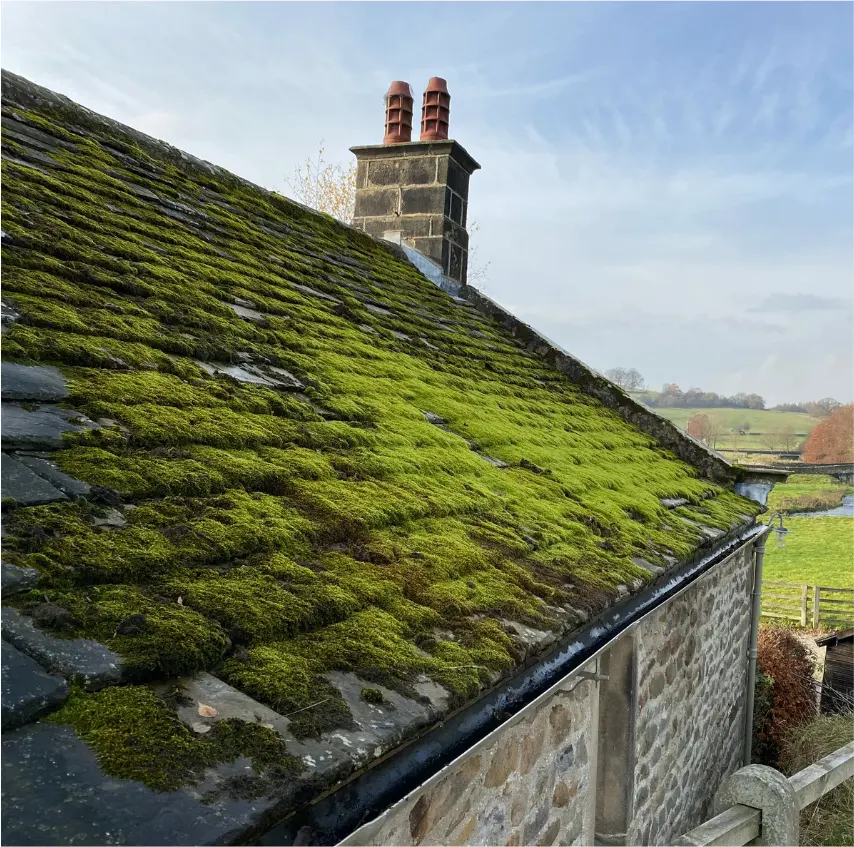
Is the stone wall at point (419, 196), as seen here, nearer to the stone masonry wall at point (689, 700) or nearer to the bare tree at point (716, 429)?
the stone masonry wall at point (689, 700)

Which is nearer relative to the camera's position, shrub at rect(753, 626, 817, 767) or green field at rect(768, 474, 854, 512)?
shrub at rect(753, 626, 817, 767)

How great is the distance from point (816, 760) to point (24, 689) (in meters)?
9.27

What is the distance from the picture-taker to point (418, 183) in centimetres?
807

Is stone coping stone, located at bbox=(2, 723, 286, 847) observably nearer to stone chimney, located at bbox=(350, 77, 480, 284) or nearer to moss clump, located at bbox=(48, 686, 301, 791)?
moss clump, located at bbox=(48, 686, 301, 791)

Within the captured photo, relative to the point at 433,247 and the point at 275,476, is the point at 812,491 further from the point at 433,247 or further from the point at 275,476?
the point at 275,476

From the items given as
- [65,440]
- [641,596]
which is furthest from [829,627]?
[65,440]

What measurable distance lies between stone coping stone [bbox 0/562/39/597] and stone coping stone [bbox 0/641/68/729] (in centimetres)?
15

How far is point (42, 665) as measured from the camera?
51.3 inches

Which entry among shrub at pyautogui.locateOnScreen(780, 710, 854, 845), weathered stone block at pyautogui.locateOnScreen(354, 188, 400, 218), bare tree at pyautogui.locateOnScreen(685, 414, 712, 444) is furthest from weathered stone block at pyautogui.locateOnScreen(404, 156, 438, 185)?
shrub at pyautogui.locateOnScreen(780, 710, 854, 845)

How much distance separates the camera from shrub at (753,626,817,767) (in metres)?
9.48

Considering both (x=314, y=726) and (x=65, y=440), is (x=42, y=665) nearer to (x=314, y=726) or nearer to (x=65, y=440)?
(x=314, y=726)

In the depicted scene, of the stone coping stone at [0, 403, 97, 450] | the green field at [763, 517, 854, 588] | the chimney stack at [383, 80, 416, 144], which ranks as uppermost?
the chimney stack at [383, 80, 416, 144]

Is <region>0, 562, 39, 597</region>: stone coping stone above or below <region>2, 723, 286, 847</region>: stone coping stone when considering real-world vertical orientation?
above

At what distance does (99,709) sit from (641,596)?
7.84ft
